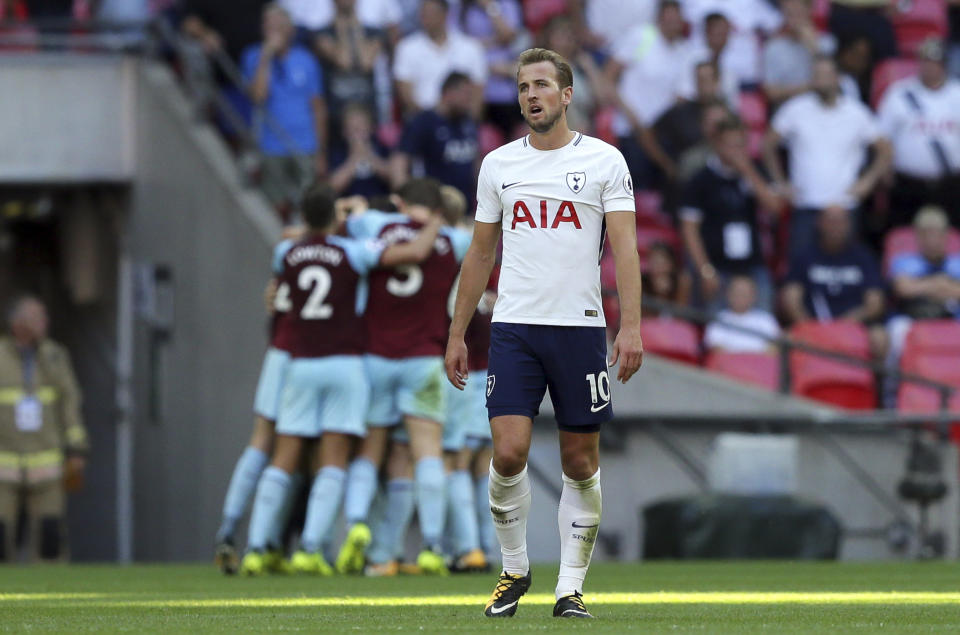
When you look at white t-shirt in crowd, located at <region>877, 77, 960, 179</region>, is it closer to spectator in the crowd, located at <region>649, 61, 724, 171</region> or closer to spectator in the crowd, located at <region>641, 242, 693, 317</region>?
spectator in the crowd, located at <region>649, 61, 724, 171</region>

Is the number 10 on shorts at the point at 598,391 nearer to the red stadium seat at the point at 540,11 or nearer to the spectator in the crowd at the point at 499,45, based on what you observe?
the spectator in the crowd at the point at 499,45

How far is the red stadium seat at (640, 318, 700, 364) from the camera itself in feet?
52.4

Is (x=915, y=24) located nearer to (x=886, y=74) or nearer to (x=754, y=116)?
(x=886, y=74)

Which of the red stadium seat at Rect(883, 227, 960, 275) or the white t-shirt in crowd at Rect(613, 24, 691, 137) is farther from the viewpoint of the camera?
the white t-shirt in crowd at Rect(613, 24, 691, 137)

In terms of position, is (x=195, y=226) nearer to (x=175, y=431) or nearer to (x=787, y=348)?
(x=175, y=431)

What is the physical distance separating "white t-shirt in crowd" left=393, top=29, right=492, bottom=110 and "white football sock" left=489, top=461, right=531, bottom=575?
9.39 metres

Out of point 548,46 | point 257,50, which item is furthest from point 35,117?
point 548,46

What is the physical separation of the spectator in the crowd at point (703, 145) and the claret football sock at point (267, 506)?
5.68 m

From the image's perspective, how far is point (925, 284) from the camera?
1625 centimetres

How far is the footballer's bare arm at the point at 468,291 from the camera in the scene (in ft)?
24.2

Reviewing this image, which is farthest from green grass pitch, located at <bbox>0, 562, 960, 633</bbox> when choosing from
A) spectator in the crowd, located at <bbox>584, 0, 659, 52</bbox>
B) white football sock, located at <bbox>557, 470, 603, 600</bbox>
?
spectator in the crowd, located at <bbox>584, 0, 659, 52</bbox>

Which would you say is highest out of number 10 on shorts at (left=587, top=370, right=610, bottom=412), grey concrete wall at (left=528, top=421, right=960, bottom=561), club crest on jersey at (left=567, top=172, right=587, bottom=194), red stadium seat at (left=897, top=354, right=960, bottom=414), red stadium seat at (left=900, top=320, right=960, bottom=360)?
club crest on jersey at (left=567, top=172, right=587, bottom=194)

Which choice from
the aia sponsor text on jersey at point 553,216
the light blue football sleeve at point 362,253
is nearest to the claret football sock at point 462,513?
the light blue football sleeve at point 362,253

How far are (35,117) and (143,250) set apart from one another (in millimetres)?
1576
